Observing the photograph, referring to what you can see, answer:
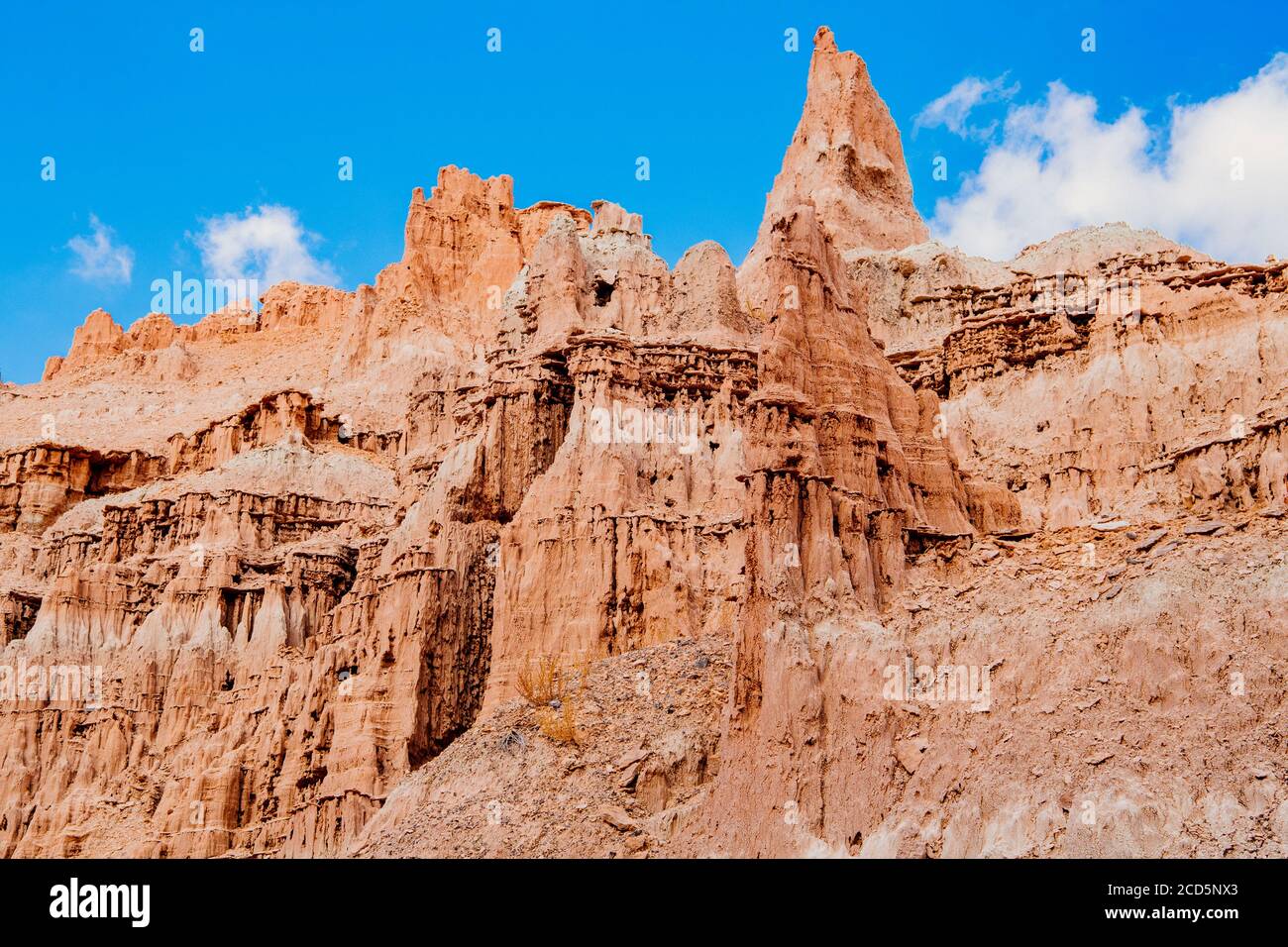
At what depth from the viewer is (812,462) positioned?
47.2m

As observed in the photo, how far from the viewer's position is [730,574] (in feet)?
194

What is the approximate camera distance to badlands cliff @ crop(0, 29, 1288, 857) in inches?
1458

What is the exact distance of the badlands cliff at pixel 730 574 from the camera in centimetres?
3703

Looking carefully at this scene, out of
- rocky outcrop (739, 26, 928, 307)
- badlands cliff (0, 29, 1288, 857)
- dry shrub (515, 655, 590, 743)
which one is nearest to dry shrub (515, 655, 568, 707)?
dry shrub (515, 655, 590, 743)

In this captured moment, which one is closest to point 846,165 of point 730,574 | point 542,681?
point 730,574

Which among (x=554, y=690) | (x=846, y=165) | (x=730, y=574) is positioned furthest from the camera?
(x=846, y=165)

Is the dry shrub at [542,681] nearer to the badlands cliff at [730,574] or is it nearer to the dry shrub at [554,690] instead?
the dry shrub at [554,690]

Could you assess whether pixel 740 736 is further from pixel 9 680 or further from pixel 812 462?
pixel 9 680

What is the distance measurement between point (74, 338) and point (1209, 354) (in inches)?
4564

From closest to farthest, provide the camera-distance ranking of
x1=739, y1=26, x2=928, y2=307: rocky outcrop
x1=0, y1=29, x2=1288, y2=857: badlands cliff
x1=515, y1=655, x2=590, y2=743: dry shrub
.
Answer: x1=0, y1=29, x2=1288, y2=857: badlands cliff < x1=515, y1=655, x2=590, y2=743: dry shrub < x1=739, y1=26, x2=928, y2=307: rocky outcrop

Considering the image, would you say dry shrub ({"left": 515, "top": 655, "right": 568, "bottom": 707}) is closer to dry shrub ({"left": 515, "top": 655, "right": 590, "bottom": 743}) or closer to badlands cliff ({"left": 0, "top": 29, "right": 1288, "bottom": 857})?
dry shrub ({"left": 515, "top": 655, "right": 590, "bottom": 743})

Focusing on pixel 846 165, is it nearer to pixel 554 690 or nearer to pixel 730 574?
pixel 730 574

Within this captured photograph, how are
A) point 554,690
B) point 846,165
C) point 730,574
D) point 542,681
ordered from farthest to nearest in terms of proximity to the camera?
point 846,165, point 730,574, point 542,681, point 554,690
